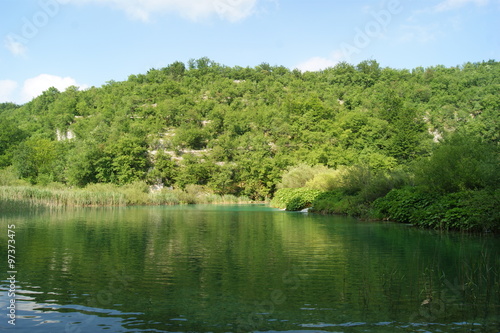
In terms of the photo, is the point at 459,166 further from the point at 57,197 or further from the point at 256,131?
the point at 256,131

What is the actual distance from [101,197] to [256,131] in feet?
130

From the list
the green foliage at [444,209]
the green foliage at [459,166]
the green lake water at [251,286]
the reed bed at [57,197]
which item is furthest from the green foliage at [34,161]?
the green foliage at [459,166]

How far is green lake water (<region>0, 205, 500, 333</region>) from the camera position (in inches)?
261

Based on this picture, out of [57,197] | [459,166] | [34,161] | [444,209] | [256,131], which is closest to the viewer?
[444,209]

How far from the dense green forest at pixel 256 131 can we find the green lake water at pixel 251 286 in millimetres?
25172

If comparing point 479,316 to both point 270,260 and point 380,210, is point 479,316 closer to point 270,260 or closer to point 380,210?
point 270,260

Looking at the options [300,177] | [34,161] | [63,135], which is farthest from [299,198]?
[63,135]

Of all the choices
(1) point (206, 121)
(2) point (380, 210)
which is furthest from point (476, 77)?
(2) point (380, 210)

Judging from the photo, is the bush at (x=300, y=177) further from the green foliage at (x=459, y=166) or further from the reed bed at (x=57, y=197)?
the green foliage at (x=459, y=166)

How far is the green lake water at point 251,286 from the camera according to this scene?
6.63 metres

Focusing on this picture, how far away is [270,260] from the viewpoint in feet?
40.1

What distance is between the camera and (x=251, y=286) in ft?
29.3

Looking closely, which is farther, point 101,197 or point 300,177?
point 300,177

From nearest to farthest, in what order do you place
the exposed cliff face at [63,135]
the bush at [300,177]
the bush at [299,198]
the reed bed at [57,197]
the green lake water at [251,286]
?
the green lake water at [251,286], the reed bed at [57,197], the bush at [299,198], the bush at [300,177], the exposed cliff face at [63,135]
